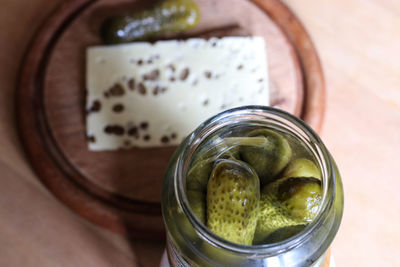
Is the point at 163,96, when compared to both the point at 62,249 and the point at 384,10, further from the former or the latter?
the point at 384,10

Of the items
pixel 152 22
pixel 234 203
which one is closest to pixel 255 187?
pixel 234 203

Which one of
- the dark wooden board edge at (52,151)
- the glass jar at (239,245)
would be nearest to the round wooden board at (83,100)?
the dark wooden board edge at (52,151)

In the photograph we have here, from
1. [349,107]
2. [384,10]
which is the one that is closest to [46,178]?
[349,107]

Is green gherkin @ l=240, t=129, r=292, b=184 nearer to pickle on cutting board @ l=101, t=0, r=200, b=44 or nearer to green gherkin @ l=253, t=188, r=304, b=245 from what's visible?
green gherkin @ l=253, t=188, r=304, b=245

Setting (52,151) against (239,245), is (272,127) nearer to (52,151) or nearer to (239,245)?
(239,245)

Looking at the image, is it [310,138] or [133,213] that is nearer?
[310,138]

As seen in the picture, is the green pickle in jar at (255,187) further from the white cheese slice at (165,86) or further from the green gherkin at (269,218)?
the white cheese slice at (165,86)
